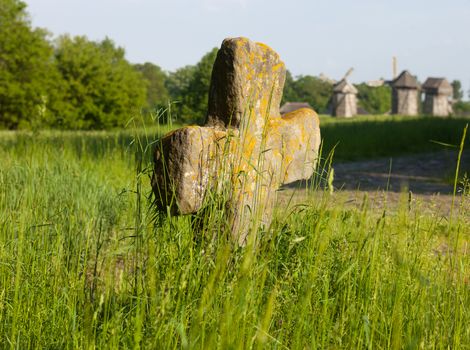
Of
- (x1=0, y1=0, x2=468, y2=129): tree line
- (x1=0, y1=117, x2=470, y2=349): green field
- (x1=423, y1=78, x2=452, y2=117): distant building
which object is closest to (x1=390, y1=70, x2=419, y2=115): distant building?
(x1=423, y1=78, x2=452, y2=117): distant building

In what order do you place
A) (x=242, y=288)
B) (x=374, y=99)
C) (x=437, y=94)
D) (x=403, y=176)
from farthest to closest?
(x=374, y=99) < (x=437, y=94) < (x=403, y=176) < (x=242, y=288)

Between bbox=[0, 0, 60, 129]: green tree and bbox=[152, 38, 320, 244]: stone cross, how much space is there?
30561mm

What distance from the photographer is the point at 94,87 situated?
38500mm

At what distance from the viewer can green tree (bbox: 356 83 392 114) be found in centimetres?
8731

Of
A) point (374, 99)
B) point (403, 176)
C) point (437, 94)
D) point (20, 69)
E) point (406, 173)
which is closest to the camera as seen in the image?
point (403, 176)

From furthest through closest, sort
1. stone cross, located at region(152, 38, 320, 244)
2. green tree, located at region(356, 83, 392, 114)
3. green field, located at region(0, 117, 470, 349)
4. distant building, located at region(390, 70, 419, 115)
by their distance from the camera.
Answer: green tree, located at region(356, 83, 392, 114)
distant building, located at region(390, 70, 419, 115)
stone cross, located at region(152, 38, 320, 244)
green field, located at region(0, 117, 470, 349)

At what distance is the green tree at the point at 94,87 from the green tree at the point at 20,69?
1.77 meters

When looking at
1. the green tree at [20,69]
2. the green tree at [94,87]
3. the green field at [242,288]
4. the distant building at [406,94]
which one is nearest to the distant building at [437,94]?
the distant building at [406,94]

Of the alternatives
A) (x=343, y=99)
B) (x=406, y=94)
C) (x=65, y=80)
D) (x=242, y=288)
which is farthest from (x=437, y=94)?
(x=242, y=288)

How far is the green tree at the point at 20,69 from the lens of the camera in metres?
33.4

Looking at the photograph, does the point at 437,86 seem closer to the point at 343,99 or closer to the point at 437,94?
the point at 437,94

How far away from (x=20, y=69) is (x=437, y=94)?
120 ft

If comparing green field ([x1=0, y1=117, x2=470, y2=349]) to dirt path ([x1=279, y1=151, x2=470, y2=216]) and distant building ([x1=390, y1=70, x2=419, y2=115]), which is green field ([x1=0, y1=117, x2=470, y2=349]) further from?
distant building ([x1=390, y1=70, x2=419, y2=115])

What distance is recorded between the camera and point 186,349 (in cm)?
163
